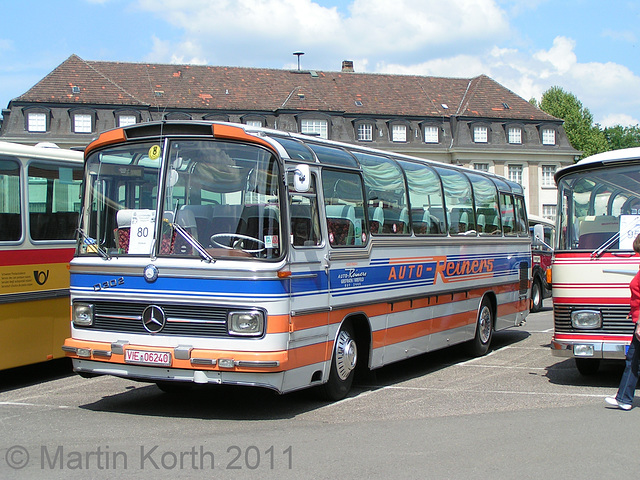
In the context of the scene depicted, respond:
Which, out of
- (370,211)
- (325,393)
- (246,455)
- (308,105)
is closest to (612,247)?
(370,211)

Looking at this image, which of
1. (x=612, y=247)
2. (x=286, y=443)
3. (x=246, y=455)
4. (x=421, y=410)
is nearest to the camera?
(x=246, y=455)

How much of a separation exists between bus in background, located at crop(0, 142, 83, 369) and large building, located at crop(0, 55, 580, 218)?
4322 centimetres

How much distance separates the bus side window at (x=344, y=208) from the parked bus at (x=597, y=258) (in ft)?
8.73

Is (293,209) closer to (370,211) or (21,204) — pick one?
(370,211)

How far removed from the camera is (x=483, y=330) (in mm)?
14148

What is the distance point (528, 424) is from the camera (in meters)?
8.05

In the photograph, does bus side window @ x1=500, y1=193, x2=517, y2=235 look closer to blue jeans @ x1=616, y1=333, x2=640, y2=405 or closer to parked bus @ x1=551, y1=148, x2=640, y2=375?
parked bus @ x1=551, y1=148, x2=640, y2=375

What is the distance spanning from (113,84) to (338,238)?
52349mm

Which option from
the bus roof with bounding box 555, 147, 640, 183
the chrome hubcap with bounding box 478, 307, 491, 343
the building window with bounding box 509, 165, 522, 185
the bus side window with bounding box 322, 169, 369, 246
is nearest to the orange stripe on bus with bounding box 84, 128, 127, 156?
the bus side window with bounding box 322, 169, 369, 246

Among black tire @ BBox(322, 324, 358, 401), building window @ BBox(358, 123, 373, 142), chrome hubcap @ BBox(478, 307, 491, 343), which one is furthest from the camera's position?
building window @ BBox(358, 123, 373, 142)

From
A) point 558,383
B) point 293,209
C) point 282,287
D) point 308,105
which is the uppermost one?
point 308,105

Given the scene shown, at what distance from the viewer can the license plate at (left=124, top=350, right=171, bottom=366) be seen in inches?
314

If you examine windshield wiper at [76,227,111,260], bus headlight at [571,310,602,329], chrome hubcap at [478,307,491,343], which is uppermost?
windshield wiper at [76,227,111,260]

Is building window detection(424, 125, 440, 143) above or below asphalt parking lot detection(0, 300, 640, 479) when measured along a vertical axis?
above
